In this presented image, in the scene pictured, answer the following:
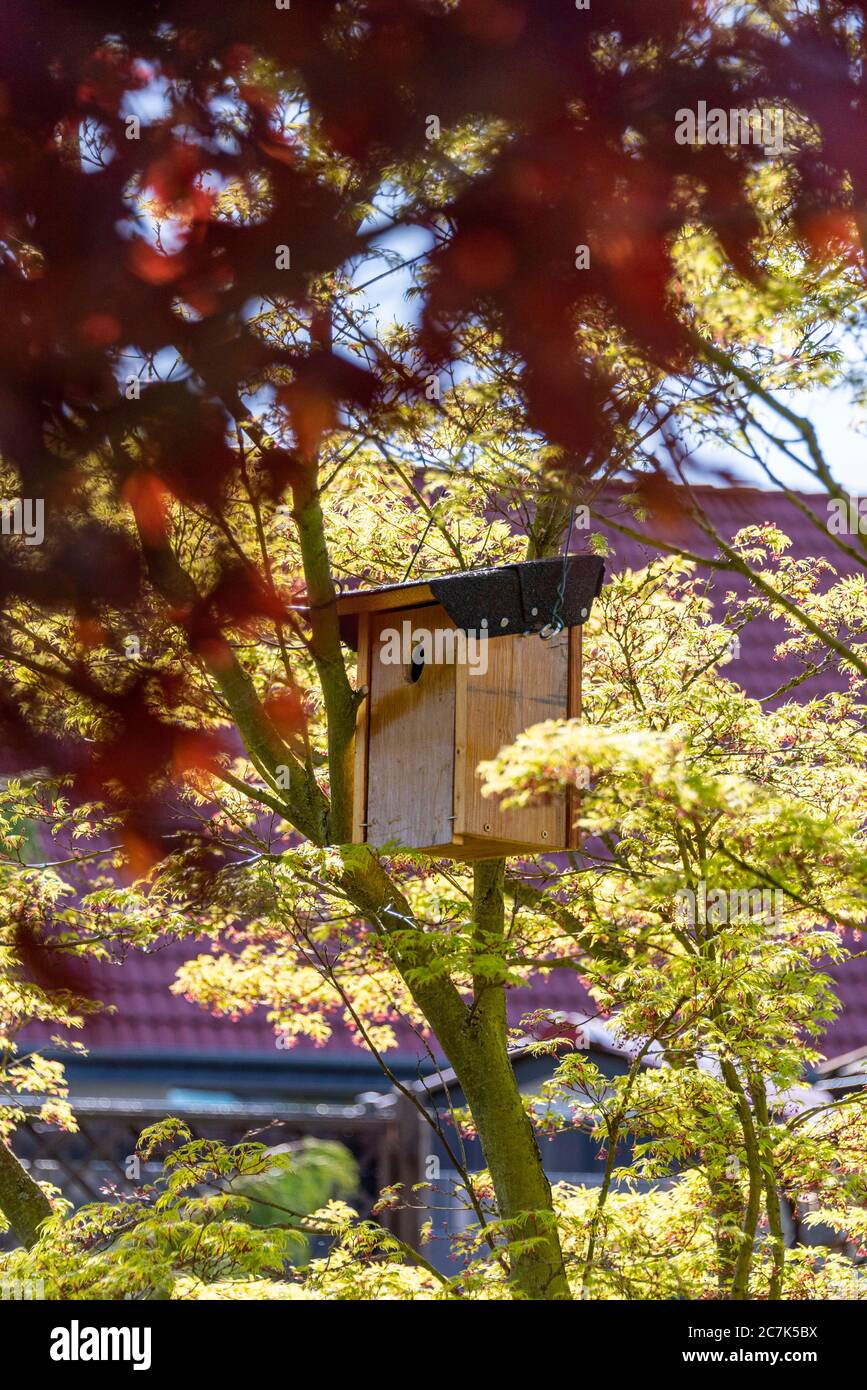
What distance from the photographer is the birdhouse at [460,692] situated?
3.68 metres

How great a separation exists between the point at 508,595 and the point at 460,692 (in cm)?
28

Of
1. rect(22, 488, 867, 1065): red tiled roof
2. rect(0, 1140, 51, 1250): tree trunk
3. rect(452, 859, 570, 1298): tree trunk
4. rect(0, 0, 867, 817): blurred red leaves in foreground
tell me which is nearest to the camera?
rect(0, 0, 867, 817): blurred red leaves in foreground

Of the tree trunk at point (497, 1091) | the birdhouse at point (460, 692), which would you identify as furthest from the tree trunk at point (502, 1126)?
the birdhouse at point (460, 692)

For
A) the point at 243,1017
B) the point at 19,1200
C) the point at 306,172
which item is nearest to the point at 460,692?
the point at 306,172

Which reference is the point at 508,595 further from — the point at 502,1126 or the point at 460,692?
the point at 502,1126

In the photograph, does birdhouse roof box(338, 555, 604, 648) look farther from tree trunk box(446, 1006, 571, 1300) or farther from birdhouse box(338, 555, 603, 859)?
tree trunk box(446, 1006, 571, 1300)

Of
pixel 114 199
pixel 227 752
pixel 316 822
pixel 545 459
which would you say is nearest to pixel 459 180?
pixel 114 199

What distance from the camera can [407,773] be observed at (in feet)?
12.6

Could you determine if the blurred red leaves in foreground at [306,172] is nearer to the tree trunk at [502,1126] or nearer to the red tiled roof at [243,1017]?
the tree trunk at [502,1126]

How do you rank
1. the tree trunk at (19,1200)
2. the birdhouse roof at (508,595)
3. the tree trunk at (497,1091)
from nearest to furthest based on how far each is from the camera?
the birdhouse roof at (508,595) < the tree trunk at (497,1091) < the tree trunk at (19,1200)

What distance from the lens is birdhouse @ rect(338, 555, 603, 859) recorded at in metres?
3.68

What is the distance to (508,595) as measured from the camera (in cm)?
372

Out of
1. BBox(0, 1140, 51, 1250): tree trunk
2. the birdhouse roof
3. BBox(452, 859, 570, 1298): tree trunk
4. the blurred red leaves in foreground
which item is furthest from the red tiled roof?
the blurred red leaves in foreground
